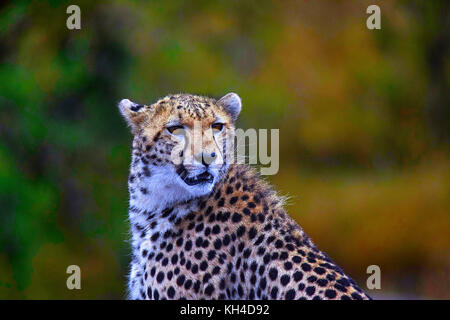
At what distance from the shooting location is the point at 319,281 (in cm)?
389

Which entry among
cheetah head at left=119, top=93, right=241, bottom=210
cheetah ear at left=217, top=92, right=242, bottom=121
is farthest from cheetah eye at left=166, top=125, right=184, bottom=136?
cheetah ear at left=217, top=92, right=242, bottom=121

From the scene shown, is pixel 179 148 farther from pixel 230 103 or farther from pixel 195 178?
pixel 230 103

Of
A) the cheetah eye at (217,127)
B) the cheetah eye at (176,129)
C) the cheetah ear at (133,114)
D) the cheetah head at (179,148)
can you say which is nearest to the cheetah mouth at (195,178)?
the cheetah head at (179,148)

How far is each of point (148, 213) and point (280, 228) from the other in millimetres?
841

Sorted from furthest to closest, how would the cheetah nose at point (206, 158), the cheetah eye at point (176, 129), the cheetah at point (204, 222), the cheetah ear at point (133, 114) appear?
the cheetah ear at point (133, 114) < the cheetah eye at point (176, 129) < the cheetah nose at point (206, 158) < the cheetah at point (204, 222)

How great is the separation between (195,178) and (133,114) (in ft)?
2.32

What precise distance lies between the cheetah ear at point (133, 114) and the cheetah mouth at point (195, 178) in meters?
0.51

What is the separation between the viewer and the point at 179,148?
4.35m

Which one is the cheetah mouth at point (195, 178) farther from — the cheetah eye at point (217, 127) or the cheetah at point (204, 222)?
the cheetah eye at point (217, 127)

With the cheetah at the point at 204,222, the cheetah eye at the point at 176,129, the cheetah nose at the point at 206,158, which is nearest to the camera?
the cheetah at the point at 204,222

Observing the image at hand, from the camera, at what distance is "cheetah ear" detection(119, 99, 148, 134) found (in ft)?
15.3

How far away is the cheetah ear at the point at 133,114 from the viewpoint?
15.3 ft

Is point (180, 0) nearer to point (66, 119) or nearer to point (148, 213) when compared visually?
point (66, 119)
